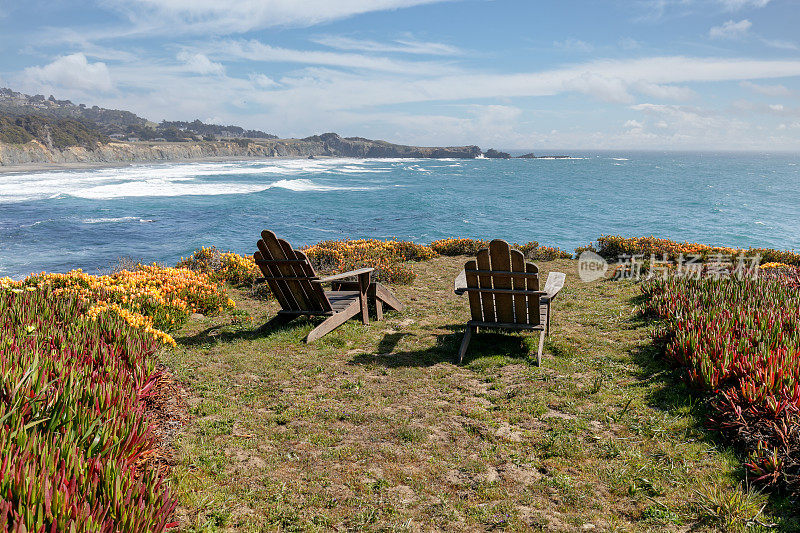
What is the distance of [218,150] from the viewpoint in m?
134

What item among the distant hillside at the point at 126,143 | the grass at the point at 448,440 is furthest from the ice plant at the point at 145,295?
the distant hillside at the point at 126,143

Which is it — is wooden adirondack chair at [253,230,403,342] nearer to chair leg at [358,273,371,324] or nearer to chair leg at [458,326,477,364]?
chair leg at [358,273,371,324]

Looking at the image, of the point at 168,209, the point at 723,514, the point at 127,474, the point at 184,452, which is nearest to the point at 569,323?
the point at 723,514

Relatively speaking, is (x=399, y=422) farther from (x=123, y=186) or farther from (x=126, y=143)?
(x=126, y=143)

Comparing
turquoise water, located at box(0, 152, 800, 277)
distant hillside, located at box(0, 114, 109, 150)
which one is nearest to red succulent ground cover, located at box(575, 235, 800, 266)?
turquoise water, located at box(0, 152, 800, 277)

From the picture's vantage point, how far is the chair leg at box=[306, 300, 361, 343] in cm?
682

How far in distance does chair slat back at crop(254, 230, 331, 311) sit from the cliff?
91069 mm

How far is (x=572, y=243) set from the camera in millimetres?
28297

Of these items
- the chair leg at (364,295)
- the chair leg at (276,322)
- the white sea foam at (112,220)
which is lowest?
the white sea foam at (112,220)

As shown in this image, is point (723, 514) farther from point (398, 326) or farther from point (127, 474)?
point (398, 326)

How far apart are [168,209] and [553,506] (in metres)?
39.8

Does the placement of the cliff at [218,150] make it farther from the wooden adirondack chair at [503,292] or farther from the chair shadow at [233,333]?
the wooden adirondack chair at [503,292]

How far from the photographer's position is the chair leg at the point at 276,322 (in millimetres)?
7328

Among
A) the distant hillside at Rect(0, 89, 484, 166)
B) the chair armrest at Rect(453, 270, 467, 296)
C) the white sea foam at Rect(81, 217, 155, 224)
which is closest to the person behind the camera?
the chair armrest at Rect(453, 270, 467, 296)
